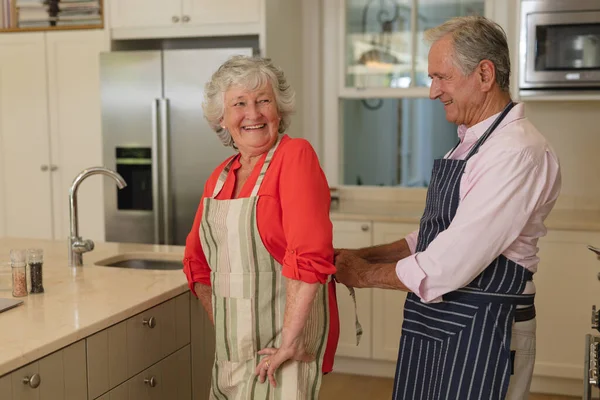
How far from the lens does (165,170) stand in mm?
3961

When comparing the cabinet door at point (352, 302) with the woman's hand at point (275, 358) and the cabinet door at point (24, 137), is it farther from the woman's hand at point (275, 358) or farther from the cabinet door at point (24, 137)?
the woman's hand at point (275, 358)

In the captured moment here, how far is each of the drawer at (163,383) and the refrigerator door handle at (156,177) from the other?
176 centimetres

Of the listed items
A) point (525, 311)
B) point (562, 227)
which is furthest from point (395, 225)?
point (525, 311)

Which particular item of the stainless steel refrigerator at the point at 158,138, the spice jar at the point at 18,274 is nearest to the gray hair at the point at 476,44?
the spice jar at the point at 18,274

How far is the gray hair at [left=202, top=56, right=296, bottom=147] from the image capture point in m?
1.75

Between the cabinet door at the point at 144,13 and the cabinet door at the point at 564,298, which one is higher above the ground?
the cabinet door at the point at 144,13

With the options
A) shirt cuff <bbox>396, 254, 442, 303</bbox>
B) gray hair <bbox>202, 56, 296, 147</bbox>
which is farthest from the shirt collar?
gray hair <bbox>202, 56, 296, 147</bbox>

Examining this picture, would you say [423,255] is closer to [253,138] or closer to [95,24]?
[253,138]

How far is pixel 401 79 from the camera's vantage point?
13.8 ft

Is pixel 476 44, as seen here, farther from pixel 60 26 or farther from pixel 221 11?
pixel 60 26

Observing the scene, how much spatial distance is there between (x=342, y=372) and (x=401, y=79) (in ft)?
5.45

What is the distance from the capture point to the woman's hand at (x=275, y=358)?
1.70 metres

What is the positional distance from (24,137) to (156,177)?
1060 mm

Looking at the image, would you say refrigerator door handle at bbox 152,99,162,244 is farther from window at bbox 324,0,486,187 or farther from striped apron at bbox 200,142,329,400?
striped apron at bbox 200,142,329,400
